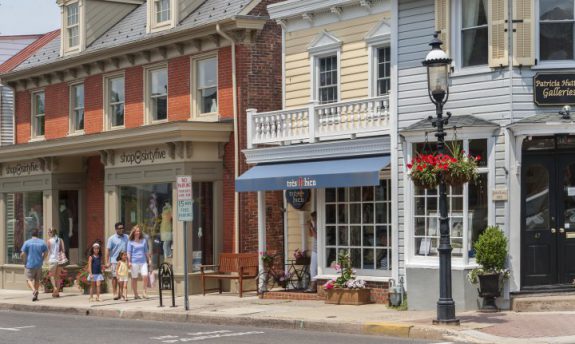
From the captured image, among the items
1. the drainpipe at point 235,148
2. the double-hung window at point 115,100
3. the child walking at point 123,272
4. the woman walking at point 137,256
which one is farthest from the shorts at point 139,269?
the double-hung window at point 115,100

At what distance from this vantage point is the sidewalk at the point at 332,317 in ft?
50.1

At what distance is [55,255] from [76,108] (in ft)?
17.2

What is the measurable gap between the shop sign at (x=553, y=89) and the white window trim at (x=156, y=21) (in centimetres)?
1218

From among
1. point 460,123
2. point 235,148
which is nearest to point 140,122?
point 235,148

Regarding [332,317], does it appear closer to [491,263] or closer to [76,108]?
[491,263]

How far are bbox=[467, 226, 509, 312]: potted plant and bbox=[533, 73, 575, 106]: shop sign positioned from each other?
240 cm

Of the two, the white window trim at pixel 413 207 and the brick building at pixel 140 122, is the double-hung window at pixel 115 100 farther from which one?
the white window trim at pixel 413 207

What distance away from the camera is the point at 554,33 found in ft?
60.0

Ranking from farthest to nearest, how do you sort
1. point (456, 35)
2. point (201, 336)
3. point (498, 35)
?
point (456, 35)
point (498, 35)
point (201, 336)

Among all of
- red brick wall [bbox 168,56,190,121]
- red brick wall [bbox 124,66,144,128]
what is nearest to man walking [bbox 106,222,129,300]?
red brick wall [bbox 168,56,190,121]

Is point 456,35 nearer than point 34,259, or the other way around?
point 456,35

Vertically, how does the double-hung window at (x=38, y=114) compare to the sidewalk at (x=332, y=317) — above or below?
above

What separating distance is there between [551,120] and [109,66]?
48.9 feet

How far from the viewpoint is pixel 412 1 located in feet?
63.9
